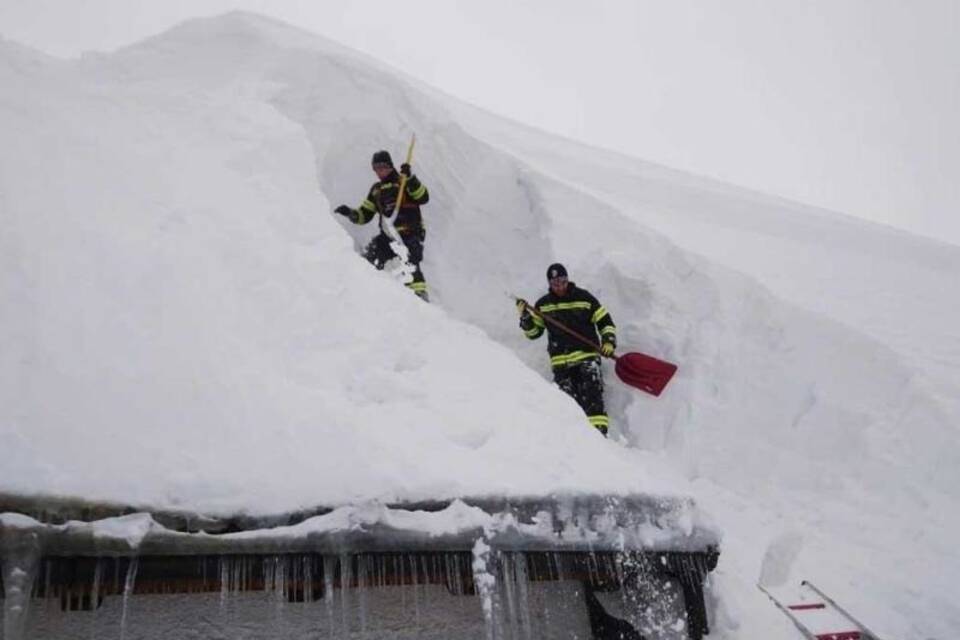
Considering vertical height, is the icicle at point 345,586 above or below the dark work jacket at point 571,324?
below

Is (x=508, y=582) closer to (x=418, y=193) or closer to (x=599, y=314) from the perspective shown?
(x=599, y=314)

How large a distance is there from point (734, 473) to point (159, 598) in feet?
15.9

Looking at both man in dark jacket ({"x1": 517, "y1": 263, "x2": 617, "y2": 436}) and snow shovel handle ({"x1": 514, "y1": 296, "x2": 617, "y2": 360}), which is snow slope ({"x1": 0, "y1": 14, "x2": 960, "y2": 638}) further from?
snow shovel handle ({"x1": 514, "y1": 296, "x2": 617, "y2": 360})

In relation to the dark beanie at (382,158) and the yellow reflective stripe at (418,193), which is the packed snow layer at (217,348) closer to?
the dark beanie at (382,158)

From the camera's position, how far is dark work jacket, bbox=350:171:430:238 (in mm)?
8375

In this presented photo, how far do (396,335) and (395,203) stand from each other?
11.0ft

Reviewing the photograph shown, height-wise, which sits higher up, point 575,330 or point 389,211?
point 389,211

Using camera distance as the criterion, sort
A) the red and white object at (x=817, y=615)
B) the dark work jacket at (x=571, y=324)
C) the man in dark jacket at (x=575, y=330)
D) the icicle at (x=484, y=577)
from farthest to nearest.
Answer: the dark work jacket at (x=571, y=324) < the man in dark jacket at (x=575, y=330) < the red and white object at (x=817, y=615) < the icicle at (x=484, y=577)

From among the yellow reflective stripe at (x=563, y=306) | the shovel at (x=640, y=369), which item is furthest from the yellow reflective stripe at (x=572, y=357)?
the yellow reflective stripe at (x=563, y=306)

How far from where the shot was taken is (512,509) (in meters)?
3.99

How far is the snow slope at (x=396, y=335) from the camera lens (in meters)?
3.61

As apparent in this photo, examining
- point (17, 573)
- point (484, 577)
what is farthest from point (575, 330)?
point (17, 573)

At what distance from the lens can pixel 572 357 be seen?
711 centimetres

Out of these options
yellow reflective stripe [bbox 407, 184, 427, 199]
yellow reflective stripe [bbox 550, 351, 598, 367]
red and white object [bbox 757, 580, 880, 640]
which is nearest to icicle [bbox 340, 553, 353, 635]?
red and white object [bbox 757, 580, 880, 640]
